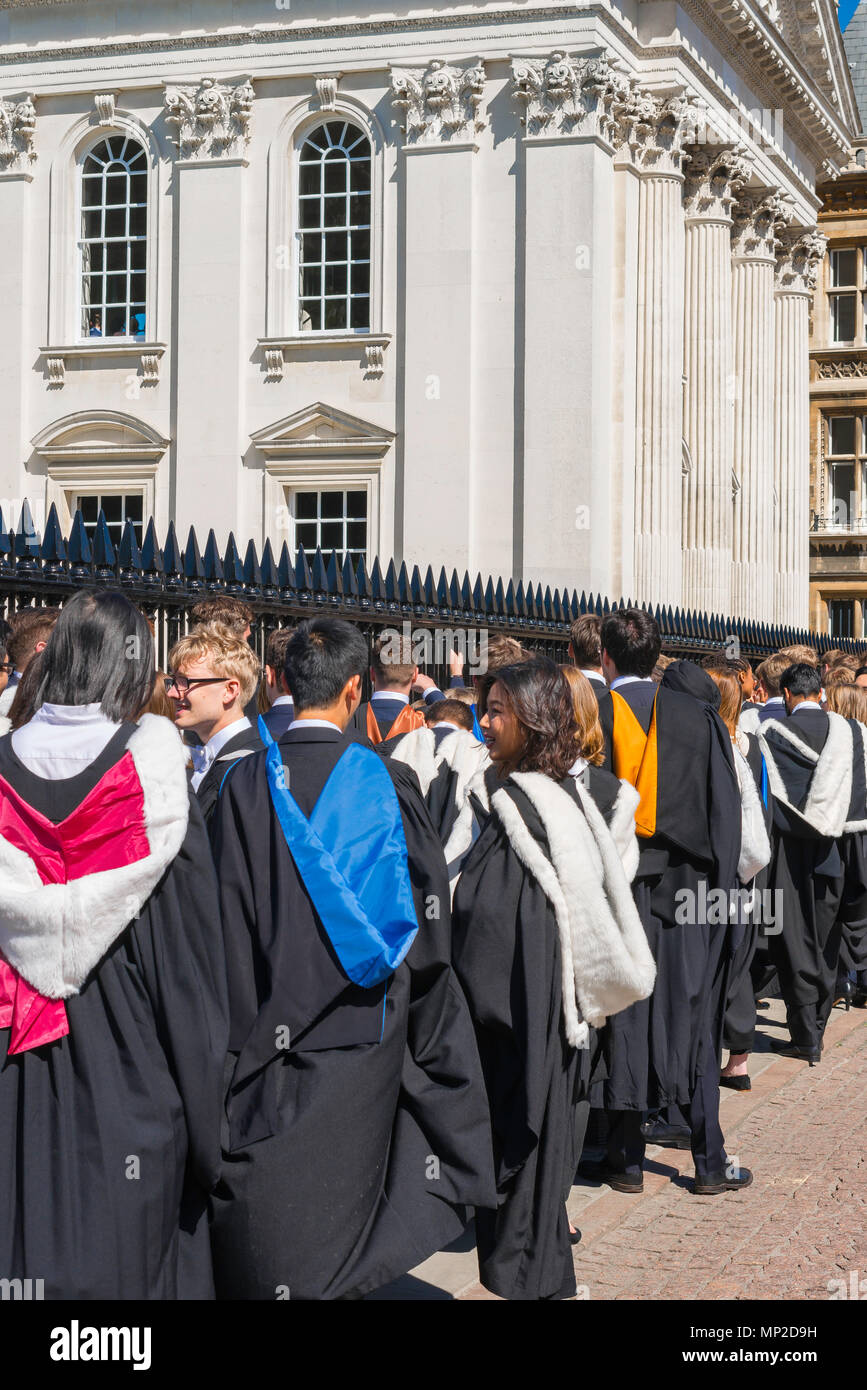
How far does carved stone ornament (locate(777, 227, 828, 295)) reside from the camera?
111ft

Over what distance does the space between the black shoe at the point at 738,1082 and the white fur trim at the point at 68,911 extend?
223 inches

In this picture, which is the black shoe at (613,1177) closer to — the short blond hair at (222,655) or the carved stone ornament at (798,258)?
the short blond hair at (222,655)

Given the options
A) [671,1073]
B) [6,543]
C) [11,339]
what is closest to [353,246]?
[11,339]

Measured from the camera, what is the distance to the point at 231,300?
2472cm

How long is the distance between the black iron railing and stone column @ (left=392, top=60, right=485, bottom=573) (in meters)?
8.34

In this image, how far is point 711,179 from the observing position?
2792 centimetres

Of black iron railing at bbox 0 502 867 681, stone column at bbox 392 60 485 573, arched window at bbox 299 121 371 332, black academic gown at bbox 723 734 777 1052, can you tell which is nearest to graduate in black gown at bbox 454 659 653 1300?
black academic gown at bbox 723 734 777 1052

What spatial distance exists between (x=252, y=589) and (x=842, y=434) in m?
36.2

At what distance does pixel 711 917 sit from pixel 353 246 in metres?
18.8

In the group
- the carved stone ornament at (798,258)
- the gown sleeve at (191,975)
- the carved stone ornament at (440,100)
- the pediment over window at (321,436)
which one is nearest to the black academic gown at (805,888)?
the gown sleeve at (191,975)

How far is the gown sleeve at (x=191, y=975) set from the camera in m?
4.14

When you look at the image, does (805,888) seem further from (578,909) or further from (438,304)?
(438,304)

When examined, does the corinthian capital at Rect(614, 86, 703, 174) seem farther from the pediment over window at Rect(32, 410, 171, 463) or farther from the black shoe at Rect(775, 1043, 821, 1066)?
the black shoe at Rect(775, 1043, 821, 1066)
